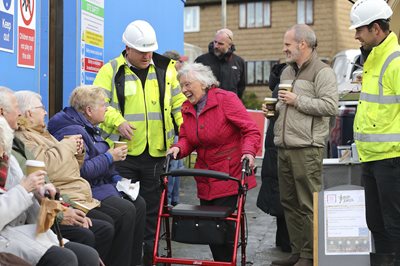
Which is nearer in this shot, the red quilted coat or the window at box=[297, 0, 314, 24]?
the red quilted coat

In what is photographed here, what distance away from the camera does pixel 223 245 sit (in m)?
5.40

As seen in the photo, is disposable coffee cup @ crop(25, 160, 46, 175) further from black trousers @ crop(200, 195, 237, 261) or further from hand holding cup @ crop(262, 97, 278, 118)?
hand holding cup @ crop(262, 97, 278, 118)

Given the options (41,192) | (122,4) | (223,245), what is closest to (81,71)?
(122,4)

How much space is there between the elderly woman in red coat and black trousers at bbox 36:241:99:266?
1436mm

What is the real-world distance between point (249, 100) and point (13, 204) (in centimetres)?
2985

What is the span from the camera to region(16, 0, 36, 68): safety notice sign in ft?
17.7

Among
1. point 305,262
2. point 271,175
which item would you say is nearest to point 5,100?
point 305,262

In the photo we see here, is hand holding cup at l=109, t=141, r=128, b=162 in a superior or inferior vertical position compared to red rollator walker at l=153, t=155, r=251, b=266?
superior

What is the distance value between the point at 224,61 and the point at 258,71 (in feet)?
85.8

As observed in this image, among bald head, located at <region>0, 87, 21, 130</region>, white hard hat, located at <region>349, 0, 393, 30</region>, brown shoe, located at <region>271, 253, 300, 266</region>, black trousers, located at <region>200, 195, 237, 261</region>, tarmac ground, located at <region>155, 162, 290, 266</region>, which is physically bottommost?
tarmac ground, located at <region>155, 162, 290, 266</region>

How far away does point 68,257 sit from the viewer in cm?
393

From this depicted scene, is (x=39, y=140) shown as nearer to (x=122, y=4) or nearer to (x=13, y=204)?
(x=13, y=204)

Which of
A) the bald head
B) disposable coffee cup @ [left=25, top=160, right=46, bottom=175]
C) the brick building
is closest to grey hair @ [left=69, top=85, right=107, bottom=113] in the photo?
the bald head

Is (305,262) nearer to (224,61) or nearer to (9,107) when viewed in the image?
(9,107)
